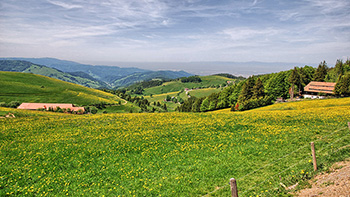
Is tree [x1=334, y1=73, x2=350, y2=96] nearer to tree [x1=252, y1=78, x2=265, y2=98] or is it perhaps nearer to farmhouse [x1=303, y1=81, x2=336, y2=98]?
farmhouse [x1=303, y1=81, x2=336, y2=98]

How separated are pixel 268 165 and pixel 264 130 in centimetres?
1073

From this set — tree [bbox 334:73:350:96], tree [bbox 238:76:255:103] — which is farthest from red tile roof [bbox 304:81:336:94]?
tree [bbox 238:76:255:103]

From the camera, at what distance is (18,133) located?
26547mm

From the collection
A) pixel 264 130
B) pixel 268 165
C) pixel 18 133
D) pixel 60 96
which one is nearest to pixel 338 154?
pixel 268 165

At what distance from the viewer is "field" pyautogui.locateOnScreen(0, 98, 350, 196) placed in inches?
553

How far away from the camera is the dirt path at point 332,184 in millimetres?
9234

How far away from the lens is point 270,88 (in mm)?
79250

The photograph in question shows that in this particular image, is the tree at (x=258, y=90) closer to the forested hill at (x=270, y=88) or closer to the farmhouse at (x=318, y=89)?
the forested hill at (x=270, y=88)

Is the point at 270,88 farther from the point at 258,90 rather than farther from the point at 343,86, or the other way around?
the point at 343,86

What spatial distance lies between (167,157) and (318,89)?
89.2 m

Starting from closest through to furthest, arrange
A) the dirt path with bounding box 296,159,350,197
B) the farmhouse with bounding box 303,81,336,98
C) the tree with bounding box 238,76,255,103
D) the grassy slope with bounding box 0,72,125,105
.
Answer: the dirt path with bounding box 296,159,350,197 → the farmhouse with bounding box 303,81,336,98 → the tree with bounding box 238,76,255,103 → the grassy slope with bounding box 0,72,125,105

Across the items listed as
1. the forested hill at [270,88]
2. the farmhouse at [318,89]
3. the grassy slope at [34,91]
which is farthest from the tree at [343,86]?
the grassy slope at [34,91]

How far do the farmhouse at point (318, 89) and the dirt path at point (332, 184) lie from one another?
8225 cm

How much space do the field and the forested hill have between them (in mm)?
45191
